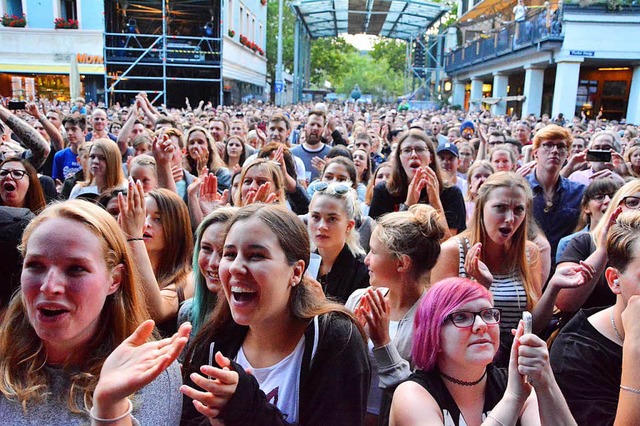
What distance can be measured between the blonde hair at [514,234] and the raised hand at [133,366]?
2402 mm

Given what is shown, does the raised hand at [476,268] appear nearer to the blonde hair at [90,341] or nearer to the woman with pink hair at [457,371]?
the woman with pink hair at [457,371]

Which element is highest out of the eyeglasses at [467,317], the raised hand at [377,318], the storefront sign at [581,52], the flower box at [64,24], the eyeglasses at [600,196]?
the flower box at [64,24]

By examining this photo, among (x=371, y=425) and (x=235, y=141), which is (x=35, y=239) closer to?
(x=371, y=425)

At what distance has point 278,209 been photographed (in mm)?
2490

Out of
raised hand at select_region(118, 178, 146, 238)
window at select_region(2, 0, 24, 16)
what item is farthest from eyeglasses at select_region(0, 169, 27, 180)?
window at select_region(2, 0, 24, 16)

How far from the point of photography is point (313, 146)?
26.2 ft

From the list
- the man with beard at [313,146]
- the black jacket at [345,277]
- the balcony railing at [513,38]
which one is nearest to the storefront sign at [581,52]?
the balcony railing at [513,38]

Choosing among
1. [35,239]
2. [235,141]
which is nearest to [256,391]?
[35,239]

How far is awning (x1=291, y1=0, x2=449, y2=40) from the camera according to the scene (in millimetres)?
31188

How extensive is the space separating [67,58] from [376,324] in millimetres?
27016

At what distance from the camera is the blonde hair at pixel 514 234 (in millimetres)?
3586

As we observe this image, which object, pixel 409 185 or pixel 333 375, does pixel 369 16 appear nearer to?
pixel 409 185

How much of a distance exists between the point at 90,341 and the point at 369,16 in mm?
35873

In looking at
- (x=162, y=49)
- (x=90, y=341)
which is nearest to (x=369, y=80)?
(x=162, y=49)
